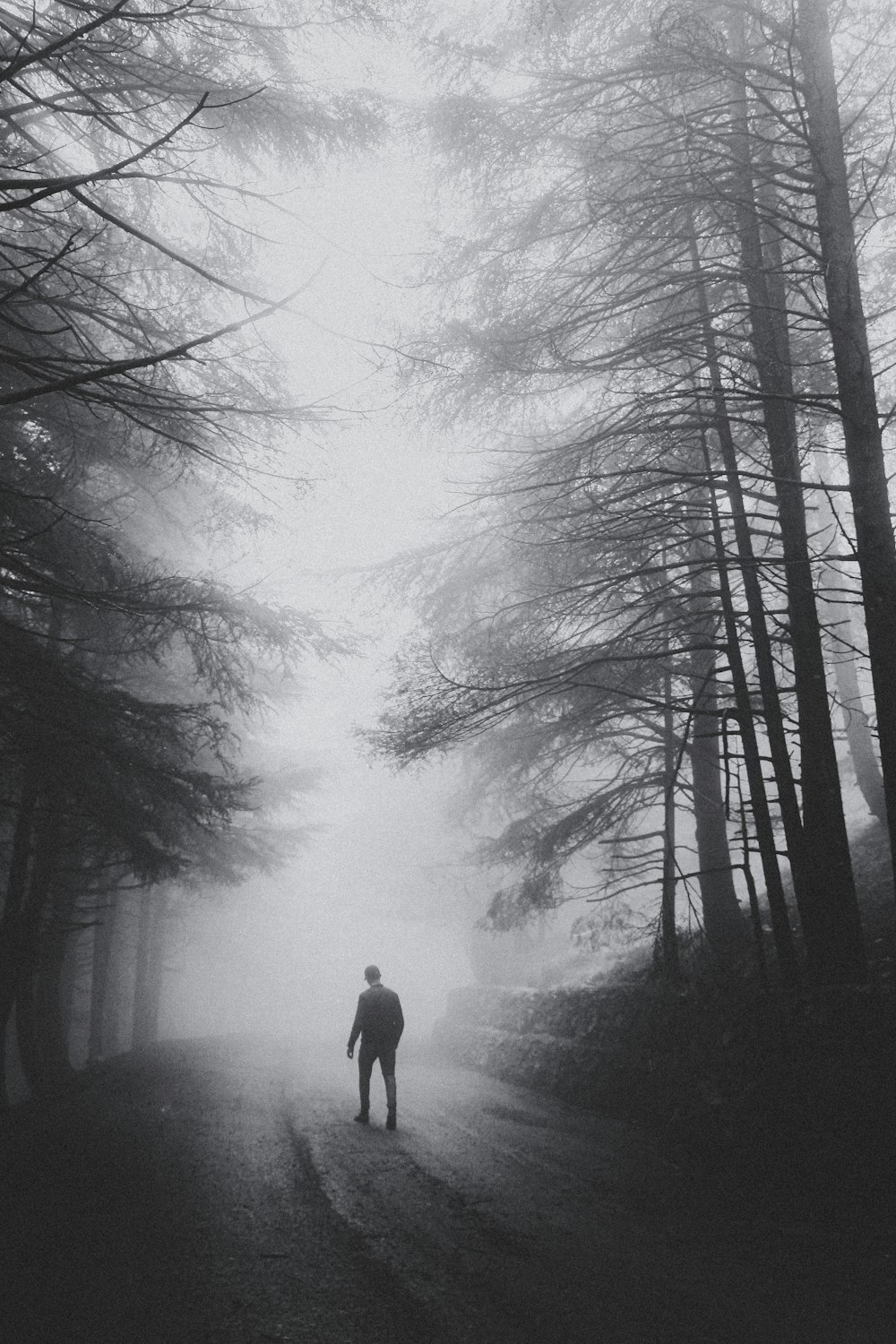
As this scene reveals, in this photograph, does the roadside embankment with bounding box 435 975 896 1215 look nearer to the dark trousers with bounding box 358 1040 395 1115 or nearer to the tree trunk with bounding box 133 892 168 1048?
the dark trousers with bounding box 358 1040 395 1115

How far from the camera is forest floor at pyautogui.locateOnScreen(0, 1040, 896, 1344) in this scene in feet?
10.1

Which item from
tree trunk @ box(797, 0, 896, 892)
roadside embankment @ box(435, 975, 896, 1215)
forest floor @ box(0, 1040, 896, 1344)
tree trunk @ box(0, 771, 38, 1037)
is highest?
tree trunk @ box(797, 0, 896, 892)

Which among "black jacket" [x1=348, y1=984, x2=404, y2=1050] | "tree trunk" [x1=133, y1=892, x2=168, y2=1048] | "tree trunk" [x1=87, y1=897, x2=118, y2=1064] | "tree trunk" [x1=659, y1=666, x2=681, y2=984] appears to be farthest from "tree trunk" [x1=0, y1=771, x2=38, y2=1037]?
"tree trunk" [x1=133, y1=892, x2=168, y2=1048]

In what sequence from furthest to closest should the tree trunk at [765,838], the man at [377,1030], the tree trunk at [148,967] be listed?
1. the tree trunk at [148,967]
2. the man at [377,1030]
3. the tree trunk at [765,838]

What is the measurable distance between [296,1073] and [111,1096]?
143 inches

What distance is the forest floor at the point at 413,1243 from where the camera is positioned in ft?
10.1

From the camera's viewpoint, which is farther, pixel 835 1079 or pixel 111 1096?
pixel 111 1096

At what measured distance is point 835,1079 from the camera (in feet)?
15.2

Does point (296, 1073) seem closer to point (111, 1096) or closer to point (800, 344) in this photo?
point (111, 1096)

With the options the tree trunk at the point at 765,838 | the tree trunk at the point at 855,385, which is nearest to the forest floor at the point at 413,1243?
the tree trunk at the point at 765,838

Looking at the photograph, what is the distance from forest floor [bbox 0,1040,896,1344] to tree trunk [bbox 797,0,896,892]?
2.42 m

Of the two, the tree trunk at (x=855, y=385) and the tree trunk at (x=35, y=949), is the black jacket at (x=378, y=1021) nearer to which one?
the tree trunk at (x=35, y=949)

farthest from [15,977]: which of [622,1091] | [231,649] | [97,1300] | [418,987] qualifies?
[418,987]

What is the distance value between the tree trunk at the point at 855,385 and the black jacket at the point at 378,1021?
5473 millimetres
